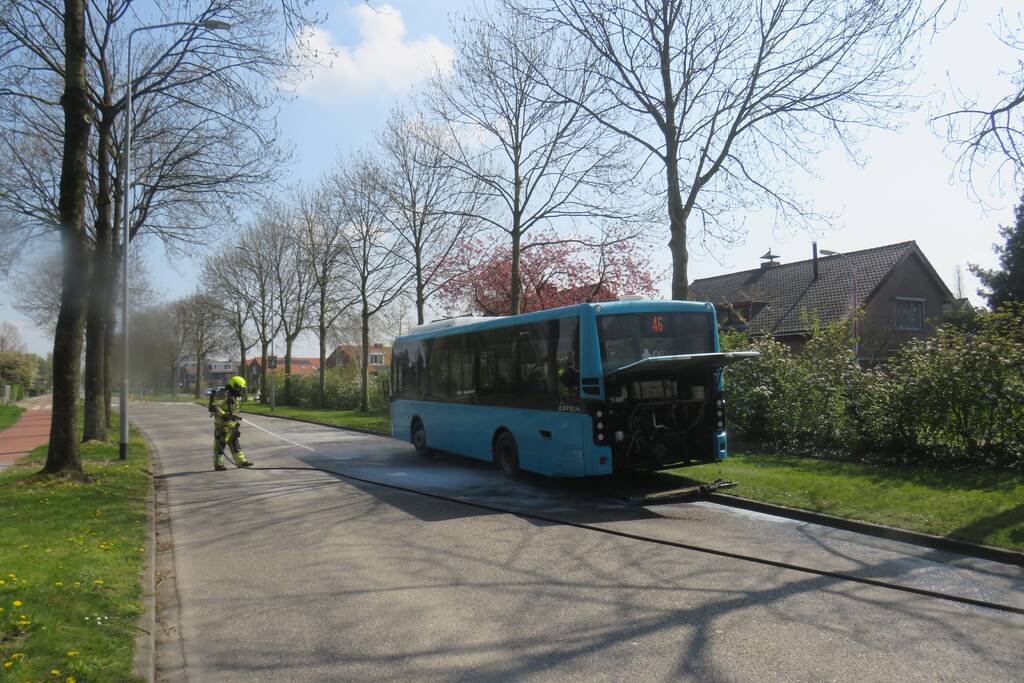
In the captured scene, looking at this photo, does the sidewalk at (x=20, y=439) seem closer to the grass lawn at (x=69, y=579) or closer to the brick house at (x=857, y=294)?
the grass lawn at (x=69, y=579)

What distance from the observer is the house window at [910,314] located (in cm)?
3394

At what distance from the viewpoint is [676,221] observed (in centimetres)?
1595

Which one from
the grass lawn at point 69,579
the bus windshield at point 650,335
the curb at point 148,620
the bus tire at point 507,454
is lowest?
the curb at point 148,620

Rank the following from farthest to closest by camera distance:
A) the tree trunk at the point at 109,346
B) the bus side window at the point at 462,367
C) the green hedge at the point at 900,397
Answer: the tree trunk at the point at 109,346 → the bus side window at the point at 462,367 → the green hedge at the point at 900,397

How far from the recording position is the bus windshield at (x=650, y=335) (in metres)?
10.7

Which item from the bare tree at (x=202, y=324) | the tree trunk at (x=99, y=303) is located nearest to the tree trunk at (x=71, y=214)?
the tree trunk at (x=99, y=303)

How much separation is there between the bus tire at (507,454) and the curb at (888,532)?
348 cm

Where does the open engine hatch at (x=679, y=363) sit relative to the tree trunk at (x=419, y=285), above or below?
below

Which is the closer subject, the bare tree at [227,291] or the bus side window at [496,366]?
the bus side window at [496,366]

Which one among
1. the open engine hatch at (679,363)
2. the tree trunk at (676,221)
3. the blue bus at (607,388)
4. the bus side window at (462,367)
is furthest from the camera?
the tree trunk at (676,221)

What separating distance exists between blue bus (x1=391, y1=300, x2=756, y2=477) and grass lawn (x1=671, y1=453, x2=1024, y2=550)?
50.0 inches

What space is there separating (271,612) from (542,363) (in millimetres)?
6426

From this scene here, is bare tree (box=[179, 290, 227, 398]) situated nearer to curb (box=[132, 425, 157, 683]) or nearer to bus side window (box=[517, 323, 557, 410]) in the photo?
bus side window (box=[517, 323, 557, 410])

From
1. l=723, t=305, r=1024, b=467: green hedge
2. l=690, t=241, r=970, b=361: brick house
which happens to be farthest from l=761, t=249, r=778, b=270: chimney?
l=723, t=305, r=1024, b=467: green hedge
